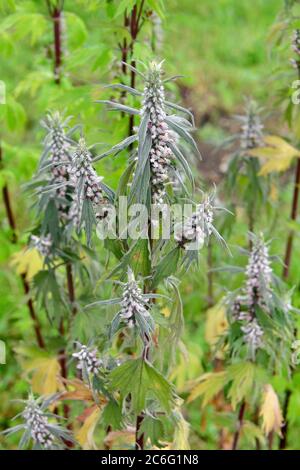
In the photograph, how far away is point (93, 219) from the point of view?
5.78 ft

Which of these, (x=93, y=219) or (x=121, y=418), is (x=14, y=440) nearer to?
(x=121, y=418)

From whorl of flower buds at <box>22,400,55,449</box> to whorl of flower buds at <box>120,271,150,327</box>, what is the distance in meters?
0.56

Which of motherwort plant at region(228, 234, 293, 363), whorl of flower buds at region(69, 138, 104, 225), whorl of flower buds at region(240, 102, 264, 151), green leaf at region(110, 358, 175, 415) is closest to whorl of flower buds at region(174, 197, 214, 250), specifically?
whorl of flower buds at region(69, 138, 104, 225)

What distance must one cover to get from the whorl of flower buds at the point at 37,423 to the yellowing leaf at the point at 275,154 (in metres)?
1.34

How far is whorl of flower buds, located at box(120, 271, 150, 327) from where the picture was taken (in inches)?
68.6

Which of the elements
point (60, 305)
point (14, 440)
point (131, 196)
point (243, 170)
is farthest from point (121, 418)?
point (14, 440)

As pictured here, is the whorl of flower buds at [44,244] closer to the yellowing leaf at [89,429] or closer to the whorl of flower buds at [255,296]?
the yellowing leaf at [89,429]

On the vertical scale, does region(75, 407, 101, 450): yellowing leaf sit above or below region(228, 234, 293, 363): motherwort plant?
below

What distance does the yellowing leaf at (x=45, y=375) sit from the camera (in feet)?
8.36

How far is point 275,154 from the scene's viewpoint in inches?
106

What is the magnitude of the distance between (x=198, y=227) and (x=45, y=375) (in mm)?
1215

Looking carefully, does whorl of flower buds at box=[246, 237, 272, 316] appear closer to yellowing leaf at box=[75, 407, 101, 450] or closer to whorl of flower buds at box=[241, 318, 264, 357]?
whorl of flower buds at box=[241, 318, 264, 357]

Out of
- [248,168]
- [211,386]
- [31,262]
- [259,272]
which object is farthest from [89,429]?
[248,168]

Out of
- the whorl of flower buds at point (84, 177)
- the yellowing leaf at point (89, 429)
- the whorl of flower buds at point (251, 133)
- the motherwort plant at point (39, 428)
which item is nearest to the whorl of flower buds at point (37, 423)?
Answer: the motherwort plant at point (39, 428)
